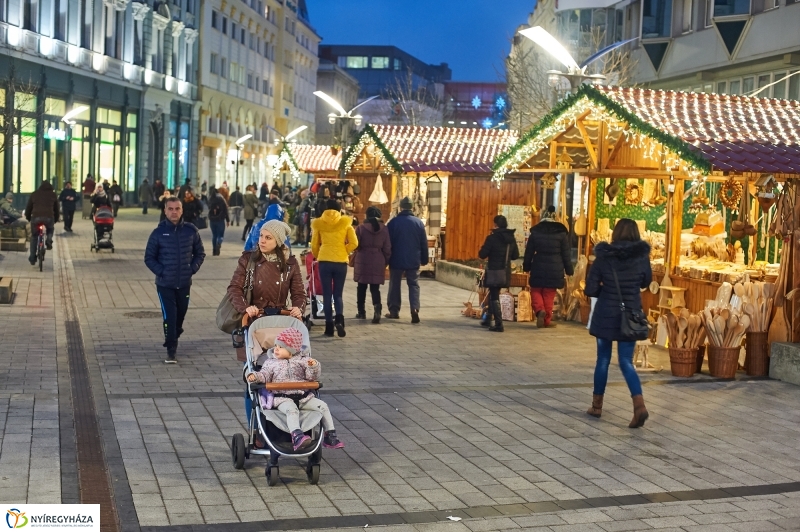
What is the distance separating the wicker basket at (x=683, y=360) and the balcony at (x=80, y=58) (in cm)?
2915

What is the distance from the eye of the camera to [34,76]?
129 feet

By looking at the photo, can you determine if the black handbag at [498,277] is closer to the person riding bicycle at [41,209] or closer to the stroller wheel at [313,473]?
the stroller wheel at [313,473]

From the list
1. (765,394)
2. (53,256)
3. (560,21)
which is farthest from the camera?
(560,21)

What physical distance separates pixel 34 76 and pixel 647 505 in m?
35.8

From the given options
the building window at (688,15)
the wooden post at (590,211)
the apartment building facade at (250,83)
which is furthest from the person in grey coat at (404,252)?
the apartment building facade at (250,83)

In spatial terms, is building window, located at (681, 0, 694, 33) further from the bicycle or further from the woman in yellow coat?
the woman in yellow coat

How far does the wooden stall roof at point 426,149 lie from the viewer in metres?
24.8

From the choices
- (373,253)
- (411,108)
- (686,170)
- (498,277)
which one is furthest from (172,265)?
(411,108)

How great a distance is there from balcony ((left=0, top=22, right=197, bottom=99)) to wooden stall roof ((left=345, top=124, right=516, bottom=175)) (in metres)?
14.0

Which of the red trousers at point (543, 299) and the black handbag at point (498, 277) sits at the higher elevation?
the black handbag at point (498, 277)

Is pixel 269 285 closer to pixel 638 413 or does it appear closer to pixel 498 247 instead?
pixel 638 413

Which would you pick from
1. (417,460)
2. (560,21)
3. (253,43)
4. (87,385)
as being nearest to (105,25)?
(560,21)

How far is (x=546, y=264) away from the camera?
51.2ft

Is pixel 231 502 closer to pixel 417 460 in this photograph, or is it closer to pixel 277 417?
pixel 277 417
